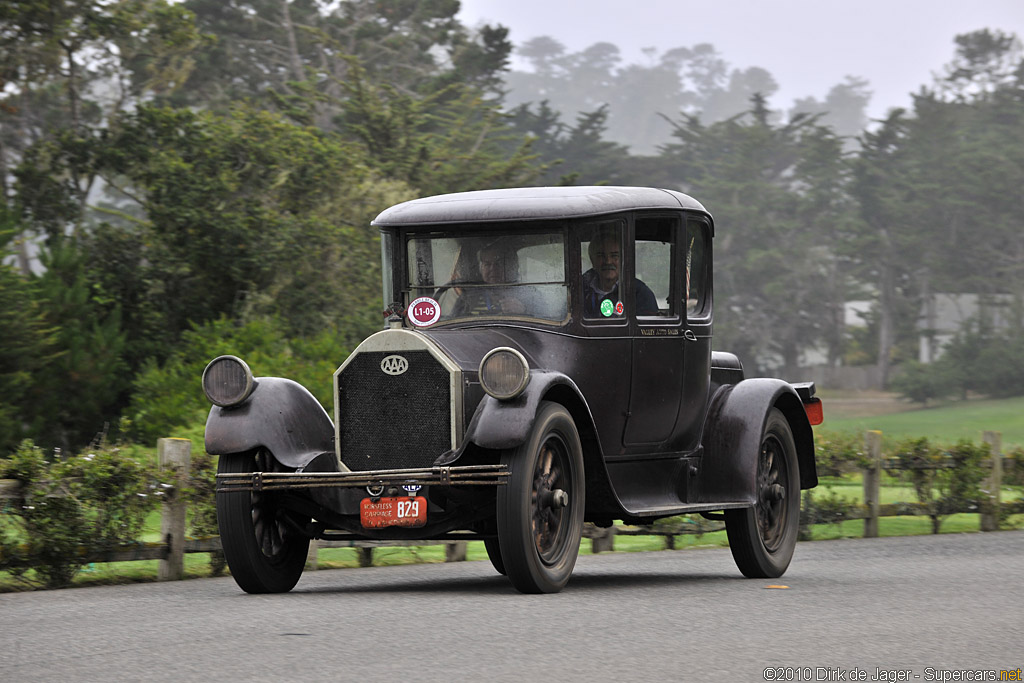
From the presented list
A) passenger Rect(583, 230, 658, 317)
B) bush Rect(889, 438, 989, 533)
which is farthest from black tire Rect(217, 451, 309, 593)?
bush Rect(889, 438, 989, 533)

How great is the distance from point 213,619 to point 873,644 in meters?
3.14

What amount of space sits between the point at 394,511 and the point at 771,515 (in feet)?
11.4

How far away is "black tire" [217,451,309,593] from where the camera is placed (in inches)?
337

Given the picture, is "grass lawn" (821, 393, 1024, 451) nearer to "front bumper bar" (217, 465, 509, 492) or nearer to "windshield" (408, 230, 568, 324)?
"windshield" (408, 230, 568, 324)

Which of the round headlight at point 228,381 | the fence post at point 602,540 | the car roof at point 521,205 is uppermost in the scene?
the car roof at point 521,205

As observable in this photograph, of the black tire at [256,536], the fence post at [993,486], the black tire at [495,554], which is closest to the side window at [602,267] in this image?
the black tire at [495,554]

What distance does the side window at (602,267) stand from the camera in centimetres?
934

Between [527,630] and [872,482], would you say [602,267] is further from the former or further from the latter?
[872,482]

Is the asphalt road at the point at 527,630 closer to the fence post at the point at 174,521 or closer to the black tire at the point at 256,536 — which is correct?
the black tire at the point at 256,536

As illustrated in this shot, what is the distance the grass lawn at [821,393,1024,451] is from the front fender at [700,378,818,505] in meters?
38.0

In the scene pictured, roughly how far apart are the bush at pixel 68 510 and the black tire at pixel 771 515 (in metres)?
4.01

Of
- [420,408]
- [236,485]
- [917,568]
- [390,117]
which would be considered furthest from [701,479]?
[390,117]

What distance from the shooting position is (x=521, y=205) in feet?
30.5

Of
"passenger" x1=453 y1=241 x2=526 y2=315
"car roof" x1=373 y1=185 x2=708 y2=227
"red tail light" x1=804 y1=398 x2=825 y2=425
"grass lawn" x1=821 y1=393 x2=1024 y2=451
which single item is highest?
"car roof" x1=373 y1=185 x2=708 y2=227
